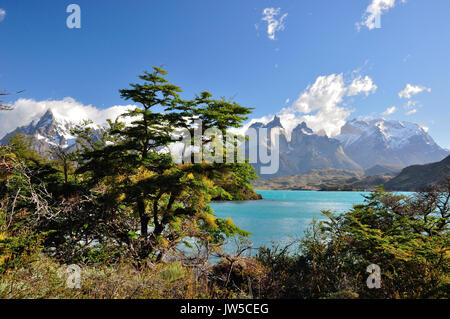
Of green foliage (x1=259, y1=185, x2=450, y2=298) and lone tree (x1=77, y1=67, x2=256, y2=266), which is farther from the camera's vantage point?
lone tree (x1=77, y1=67, x2=256, y2=266)

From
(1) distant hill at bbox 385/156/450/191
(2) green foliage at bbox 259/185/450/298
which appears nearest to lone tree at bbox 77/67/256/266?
(2) green foliage at bbox 259/185/450/298

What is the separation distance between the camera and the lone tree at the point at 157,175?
36.0 ft

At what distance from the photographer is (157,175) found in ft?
37.7

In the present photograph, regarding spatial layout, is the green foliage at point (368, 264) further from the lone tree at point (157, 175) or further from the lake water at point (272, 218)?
the lone tree at point (157, 175)

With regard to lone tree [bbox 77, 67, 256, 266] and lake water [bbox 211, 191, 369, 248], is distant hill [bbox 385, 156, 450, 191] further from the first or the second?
lone tree [bbox 77, 67, 256, 266]

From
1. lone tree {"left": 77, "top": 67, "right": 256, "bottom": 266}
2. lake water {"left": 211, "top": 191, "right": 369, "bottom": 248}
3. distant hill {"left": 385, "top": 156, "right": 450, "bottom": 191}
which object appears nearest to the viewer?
lone tree {"left": 77, "top": 67, "right": 256, "bottom": 266}

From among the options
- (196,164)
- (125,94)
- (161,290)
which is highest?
(125,94)

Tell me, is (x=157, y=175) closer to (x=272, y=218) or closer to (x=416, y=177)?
(x=272, y=218)

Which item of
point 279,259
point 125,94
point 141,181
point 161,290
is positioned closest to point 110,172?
point 141,181

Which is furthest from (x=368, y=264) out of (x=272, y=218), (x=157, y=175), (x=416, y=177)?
(x=416, y=177)

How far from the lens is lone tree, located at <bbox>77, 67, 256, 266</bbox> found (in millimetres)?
10984
